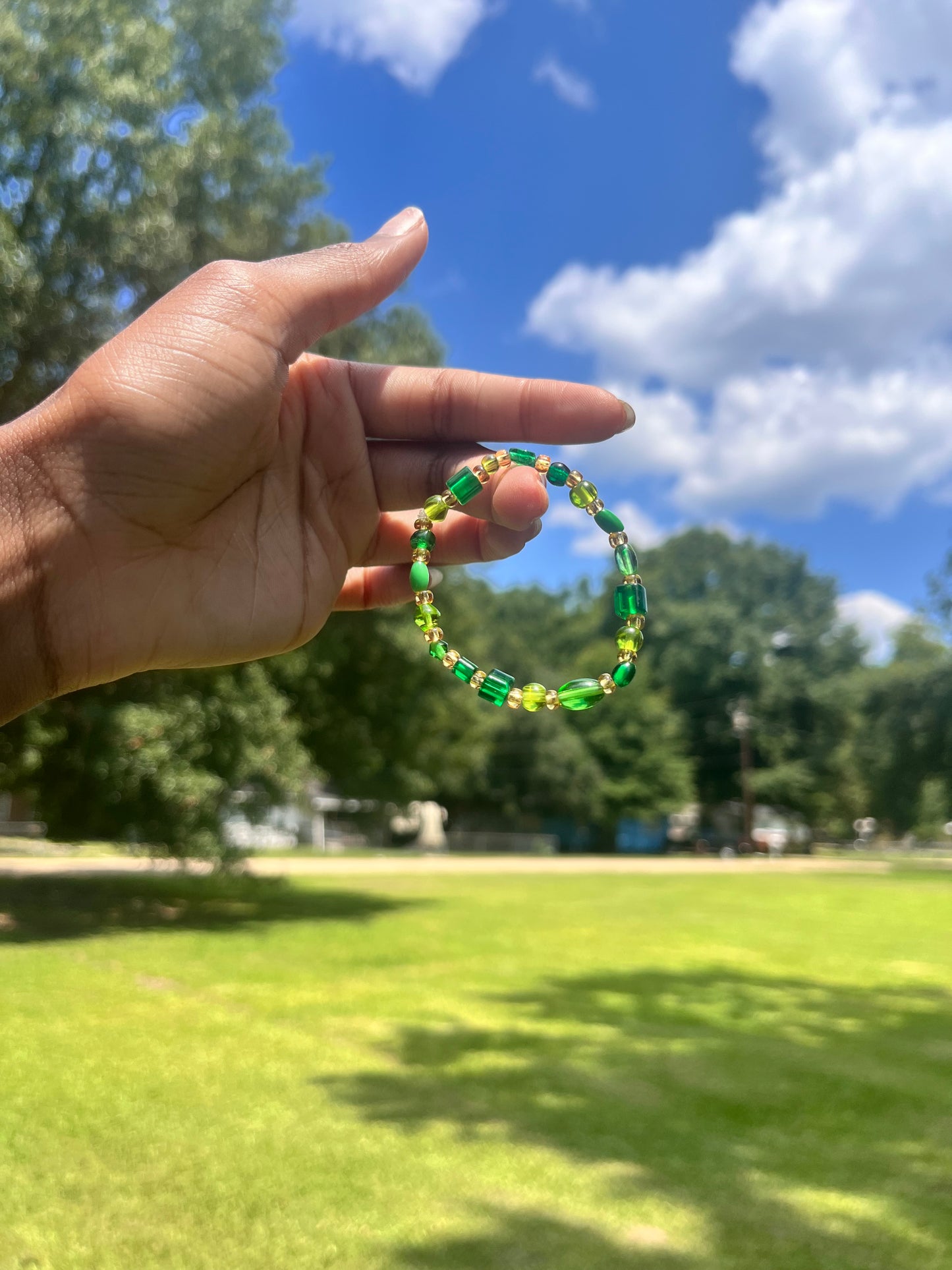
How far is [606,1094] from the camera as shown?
17.6 ft

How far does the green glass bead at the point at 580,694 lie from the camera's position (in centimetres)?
214

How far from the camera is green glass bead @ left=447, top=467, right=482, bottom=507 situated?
203 cm

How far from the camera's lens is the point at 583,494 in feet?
7.10

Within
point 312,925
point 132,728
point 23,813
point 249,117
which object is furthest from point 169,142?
point 23,813

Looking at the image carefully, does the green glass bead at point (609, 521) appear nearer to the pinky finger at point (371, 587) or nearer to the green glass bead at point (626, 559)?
the green glass bead at point (626, 559)

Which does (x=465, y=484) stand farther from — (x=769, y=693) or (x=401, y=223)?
(x=769, y=693)

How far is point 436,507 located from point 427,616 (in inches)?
10.9

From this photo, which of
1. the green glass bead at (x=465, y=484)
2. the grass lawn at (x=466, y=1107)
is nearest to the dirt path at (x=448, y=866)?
the grass lawn at (x=466, y=1107)

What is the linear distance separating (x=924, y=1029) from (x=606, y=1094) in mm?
3255

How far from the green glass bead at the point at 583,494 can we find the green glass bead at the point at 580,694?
40 cm

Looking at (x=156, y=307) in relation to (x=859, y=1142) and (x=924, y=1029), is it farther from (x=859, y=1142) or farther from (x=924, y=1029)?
(x=924, y=1029)

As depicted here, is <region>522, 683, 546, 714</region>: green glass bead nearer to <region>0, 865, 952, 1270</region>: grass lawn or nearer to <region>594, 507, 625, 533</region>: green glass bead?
<region>594, 507, 625, 533</region>: green glass bead

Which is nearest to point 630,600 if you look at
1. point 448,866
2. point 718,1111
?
point 718,1111

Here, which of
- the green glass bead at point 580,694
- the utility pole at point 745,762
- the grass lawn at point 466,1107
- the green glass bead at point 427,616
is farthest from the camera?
the utility pole at point 745,762
